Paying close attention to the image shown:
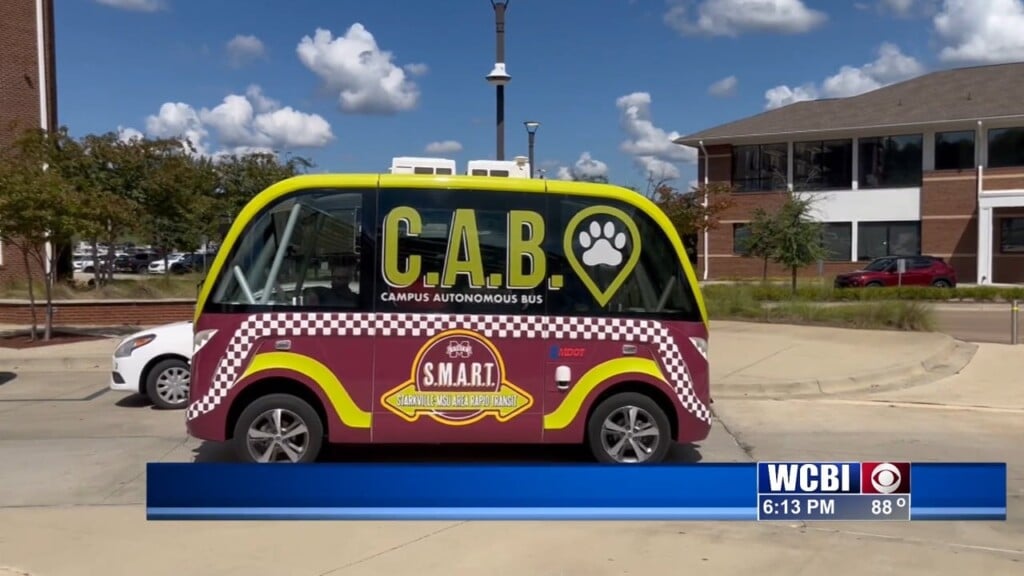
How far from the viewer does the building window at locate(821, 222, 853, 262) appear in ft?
131

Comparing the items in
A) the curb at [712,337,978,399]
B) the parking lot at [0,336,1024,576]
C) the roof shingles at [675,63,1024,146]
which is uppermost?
the roof shingles at [675,63,1024,146]

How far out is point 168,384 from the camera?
9719 mm

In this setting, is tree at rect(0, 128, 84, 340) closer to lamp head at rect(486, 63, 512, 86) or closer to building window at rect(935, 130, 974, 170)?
lamp head at rect(486, 63, 512, 86)

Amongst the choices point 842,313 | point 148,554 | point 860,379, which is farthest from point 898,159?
point 148,554

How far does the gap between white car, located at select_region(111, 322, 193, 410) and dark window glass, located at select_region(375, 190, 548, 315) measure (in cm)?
409

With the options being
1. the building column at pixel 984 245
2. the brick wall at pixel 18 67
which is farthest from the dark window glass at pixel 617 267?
the building column at pixel 984 245

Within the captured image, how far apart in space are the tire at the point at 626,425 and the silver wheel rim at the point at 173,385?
5190 millimetres

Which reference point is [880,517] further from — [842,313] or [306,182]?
[842,313]

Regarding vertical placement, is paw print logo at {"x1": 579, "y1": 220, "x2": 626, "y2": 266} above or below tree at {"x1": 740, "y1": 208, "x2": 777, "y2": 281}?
below

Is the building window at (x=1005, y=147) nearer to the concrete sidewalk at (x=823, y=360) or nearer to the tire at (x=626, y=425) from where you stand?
the concrete sidewalk at (x=823, y=360)

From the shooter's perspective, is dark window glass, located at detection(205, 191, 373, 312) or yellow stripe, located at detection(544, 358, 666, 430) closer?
dark window glass, located at detection(205, 191, 373, 312)

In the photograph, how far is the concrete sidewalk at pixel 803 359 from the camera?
11188 mm

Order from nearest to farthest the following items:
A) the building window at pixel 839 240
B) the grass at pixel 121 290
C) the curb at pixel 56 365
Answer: the curb at pixel 56 365 → the grass at pixel 121 290 → the building window at pixel 839 240

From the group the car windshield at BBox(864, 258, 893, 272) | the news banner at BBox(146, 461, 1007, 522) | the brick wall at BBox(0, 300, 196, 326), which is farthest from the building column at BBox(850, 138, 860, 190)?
the news banner at BBox(146, 461, 1007, 522)
